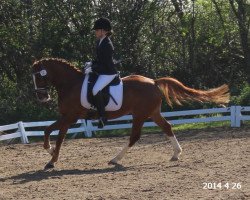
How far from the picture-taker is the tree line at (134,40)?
69.1 ft

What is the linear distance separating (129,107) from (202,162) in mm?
1740

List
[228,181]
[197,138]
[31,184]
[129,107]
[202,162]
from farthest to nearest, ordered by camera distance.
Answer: [197,138], [129,107], [202,162], [31,184], [228,181]

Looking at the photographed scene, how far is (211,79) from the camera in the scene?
78.4 feet

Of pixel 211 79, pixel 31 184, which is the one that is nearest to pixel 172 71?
pixel 211 79

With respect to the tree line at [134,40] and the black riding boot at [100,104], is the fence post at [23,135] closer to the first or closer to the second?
the tree line at [134,40]

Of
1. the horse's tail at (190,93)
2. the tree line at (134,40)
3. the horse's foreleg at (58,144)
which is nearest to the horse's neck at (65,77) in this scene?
→ the horse's foreleg at (58,144)

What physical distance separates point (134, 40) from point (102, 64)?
11.8 m

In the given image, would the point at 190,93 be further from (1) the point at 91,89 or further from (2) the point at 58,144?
(2) the point at 58,144

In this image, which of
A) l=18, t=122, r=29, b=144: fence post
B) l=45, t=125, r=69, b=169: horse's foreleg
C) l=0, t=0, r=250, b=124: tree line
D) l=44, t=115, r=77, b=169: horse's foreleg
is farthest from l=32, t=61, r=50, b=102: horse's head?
l=0, t=0, r=250, b=124: tree line

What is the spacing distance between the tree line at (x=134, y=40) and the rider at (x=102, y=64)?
10.2 metres

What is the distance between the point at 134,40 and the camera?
2148 cm

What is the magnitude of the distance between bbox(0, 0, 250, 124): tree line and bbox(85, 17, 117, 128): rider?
33.5 feet

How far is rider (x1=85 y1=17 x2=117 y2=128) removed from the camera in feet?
32.2

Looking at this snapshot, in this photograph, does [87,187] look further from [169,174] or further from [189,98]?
[189,98]
